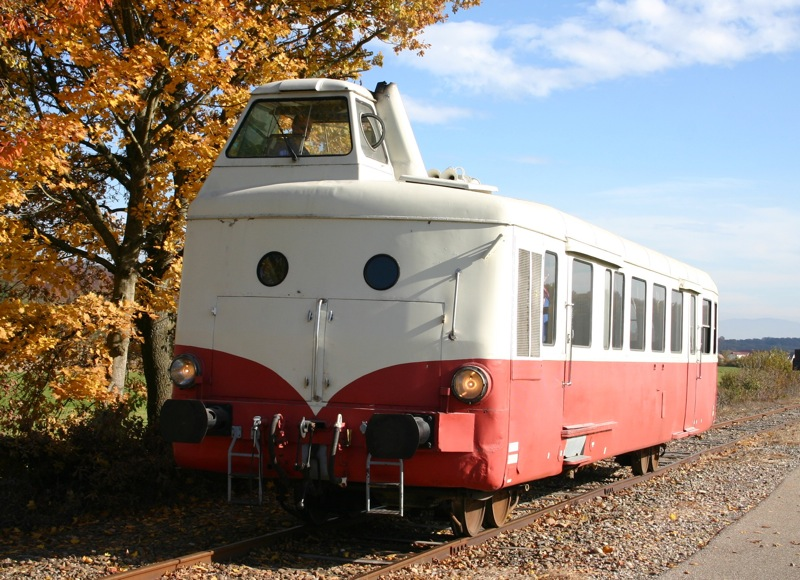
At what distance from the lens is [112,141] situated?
13383 mm

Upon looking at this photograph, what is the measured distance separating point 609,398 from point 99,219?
7478mm

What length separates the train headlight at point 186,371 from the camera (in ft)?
26.6

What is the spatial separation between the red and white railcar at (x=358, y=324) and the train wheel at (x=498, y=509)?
0.06 ft

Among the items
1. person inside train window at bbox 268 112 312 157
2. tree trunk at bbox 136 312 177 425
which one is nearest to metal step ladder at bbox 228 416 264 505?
person inside train window at bbox 268 112 312 157

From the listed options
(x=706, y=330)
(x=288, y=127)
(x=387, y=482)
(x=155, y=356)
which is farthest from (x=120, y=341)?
(x=706, y=330)

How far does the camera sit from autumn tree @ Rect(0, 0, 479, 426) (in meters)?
11.6

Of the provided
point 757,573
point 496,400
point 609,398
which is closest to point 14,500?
point 496,400

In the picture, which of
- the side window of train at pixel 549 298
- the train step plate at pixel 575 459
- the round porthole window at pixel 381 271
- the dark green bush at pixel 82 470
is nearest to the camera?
the round porthole window at pixel 381 271

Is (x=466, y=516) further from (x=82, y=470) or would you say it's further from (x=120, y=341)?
(x=120, y=341)

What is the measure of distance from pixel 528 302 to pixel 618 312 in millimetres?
2910

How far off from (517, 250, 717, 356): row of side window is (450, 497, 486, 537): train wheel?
4.38 ft

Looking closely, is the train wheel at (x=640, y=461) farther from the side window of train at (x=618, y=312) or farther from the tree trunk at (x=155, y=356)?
the tree trunk at (x=155, y=356)

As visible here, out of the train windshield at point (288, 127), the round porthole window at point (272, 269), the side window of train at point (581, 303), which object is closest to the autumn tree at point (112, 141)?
the train windshield at point (288, 127)

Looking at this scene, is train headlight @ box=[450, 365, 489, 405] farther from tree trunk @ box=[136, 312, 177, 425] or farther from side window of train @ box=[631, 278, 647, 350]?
tree trunk @ box=[136, 312, 177, 425]
